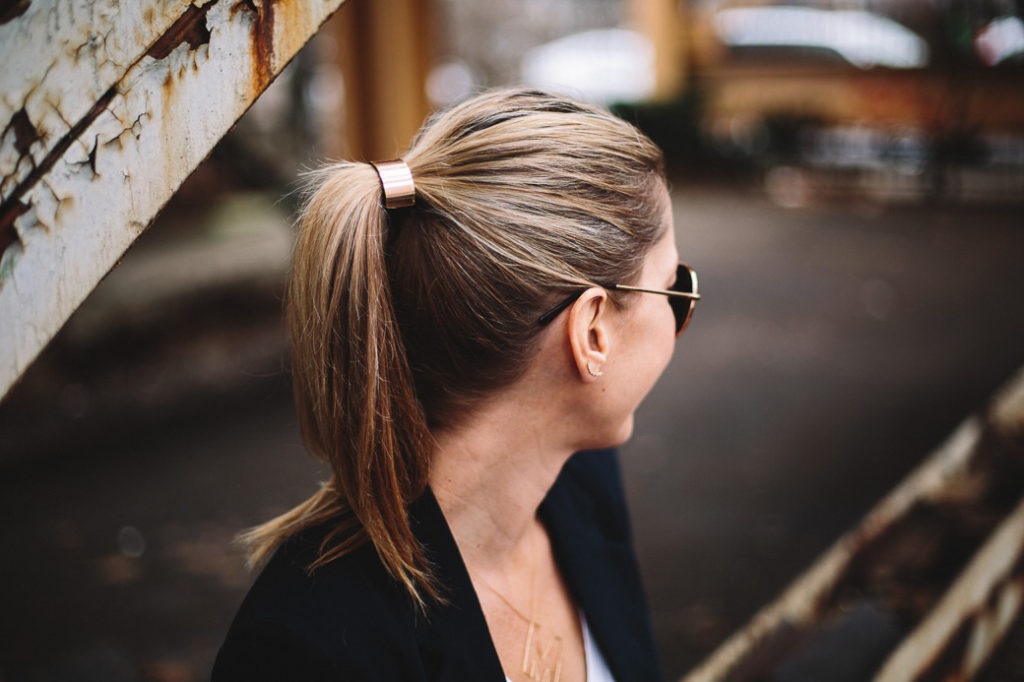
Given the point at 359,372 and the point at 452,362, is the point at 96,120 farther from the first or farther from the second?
the point at 452,362

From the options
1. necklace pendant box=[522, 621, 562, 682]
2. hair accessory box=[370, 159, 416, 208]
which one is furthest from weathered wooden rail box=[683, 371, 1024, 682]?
hair accessory box=[370, 159, 416, 208]

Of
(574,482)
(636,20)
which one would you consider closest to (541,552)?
(574,482)

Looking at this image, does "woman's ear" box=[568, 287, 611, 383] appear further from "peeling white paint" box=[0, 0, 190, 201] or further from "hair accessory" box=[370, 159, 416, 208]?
"peeling white paint" box=[0, 0, 190, 201]

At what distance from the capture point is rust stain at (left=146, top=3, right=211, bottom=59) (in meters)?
0.76

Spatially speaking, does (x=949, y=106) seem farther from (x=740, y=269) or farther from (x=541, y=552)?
(x=541, y=552)

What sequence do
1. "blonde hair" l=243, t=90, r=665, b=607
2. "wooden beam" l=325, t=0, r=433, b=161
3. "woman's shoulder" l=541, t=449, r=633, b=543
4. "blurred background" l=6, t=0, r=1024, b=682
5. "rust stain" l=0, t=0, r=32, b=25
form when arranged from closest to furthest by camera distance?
"rust stain" l=0, t=0, r=32, b=25, "blonde hair" l=243, t=90, r=665, b=607, "woman's shoulder" l=541, t=449, r=633, b=543, "blurred background" l=6, t=0, r=1024, b=682, "wooden beam" l=325, t=0, r=433, b=161

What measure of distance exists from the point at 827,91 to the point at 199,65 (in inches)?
634

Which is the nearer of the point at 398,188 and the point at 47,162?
the point at 47,162

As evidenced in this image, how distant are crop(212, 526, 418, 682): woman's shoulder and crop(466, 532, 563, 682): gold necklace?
263 mm

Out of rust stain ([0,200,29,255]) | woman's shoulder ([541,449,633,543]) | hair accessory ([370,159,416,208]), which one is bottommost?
woman's shoulder ([541,449,633,543])

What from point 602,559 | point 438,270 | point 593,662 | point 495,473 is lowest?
point 593,662

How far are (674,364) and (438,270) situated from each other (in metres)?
5.44

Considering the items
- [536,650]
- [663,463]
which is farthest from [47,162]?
[663,463]

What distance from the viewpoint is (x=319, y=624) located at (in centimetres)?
129
